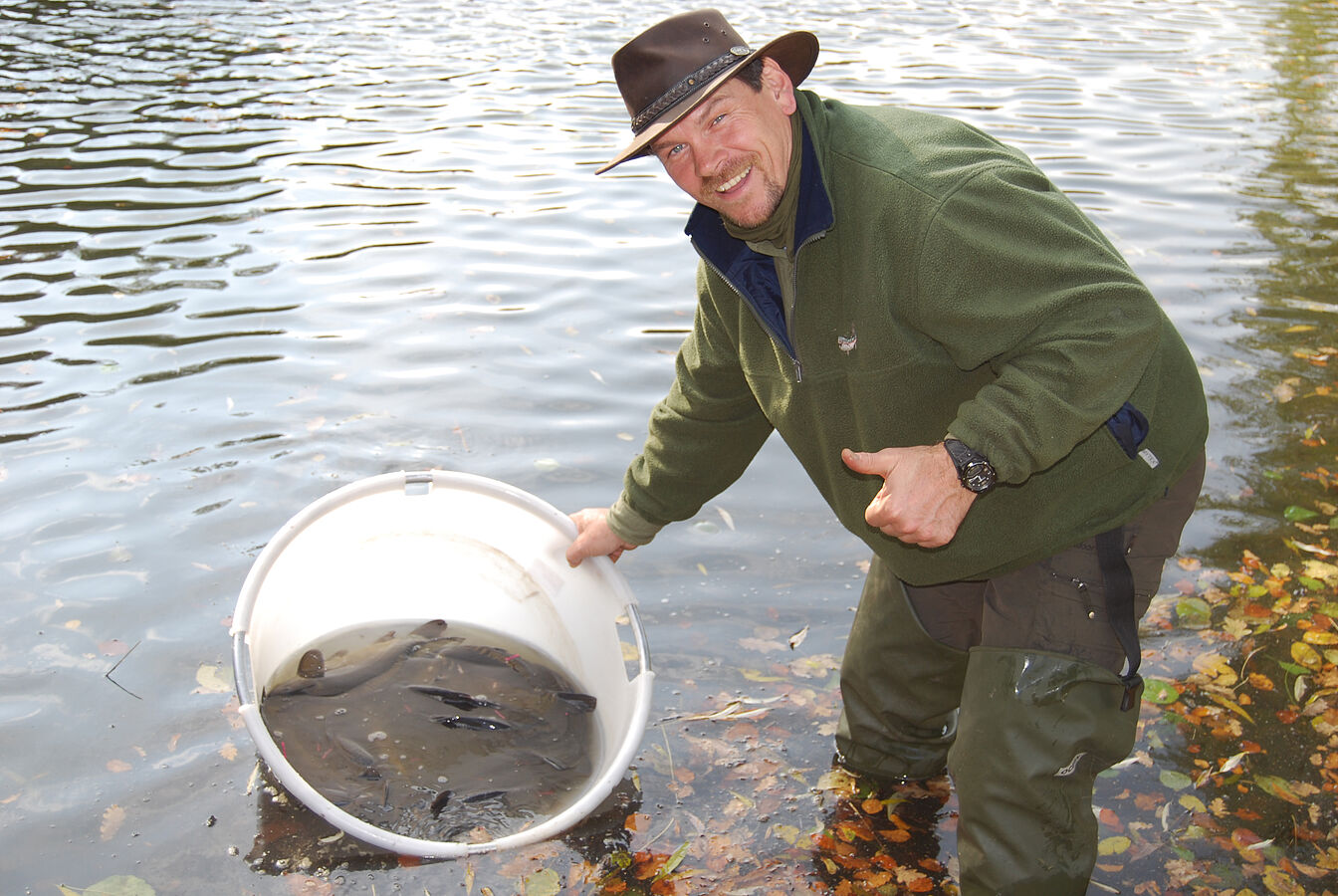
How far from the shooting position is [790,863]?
3.88m

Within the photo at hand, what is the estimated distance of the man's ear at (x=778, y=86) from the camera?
3.17 m

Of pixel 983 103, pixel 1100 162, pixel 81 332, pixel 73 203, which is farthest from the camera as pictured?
pixel 983 103

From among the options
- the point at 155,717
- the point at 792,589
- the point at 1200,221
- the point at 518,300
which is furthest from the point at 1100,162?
the point at 155,717

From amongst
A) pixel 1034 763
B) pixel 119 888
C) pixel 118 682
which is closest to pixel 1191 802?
pixel 1034 763

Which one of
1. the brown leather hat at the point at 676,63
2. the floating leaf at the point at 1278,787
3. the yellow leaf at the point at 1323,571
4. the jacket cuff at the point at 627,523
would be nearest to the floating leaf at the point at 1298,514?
the yellow leaf at the point at 1323,571

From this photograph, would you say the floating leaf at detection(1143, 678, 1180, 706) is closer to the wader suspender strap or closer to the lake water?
the lake water

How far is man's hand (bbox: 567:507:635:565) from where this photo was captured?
13.3 feet

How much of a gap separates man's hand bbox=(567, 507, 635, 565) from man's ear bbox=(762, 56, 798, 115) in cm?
154

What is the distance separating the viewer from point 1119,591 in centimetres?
311

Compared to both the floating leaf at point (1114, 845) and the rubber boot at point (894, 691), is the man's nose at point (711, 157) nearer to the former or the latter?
the rubber boot at point (894, 691)

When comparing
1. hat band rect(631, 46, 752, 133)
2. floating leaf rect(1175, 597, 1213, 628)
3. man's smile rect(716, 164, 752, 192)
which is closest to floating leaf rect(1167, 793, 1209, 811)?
floating leaf rect(1175, 597, 1213, 628)

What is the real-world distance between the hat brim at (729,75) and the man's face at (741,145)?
0.16 ft

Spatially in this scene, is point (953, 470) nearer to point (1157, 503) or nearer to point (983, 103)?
point (1157, 503)

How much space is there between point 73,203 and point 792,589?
7050 mm
